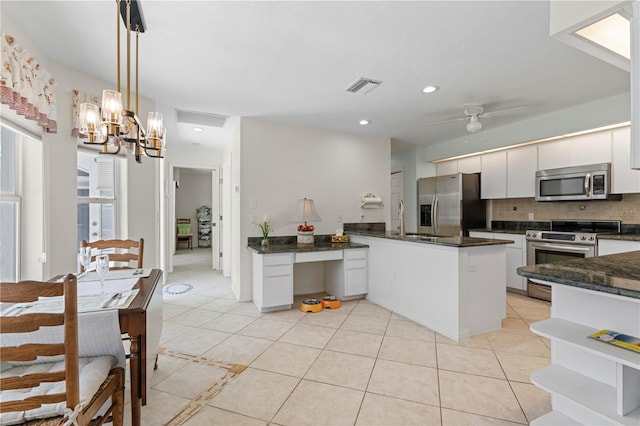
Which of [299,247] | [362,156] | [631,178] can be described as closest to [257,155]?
[299,247]

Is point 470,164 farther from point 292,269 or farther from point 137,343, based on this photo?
point 137,343

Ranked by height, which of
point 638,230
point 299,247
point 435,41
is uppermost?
point 435,41

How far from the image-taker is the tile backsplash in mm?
3652

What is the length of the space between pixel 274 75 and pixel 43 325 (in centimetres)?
249

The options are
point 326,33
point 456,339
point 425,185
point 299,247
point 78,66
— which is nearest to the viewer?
point 326,33

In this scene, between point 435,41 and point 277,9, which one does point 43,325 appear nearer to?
point 277,9

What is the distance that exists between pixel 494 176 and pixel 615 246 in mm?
1878

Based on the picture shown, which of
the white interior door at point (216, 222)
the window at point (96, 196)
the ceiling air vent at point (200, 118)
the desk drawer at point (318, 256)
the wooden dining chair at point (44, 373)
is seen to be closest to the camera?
the wooden dining chair at point (44, 373)

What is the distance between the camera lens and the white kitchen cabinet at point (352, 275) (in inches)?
159

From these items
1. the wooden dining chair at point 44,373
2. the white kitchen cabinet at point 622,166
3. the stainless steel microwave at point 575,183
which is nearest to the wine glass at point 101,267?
the wooden dining chair at point 44,373

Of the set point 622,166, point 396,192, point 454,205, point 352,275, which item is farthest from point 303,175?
point 622,166

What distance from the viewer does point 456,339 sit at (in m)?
2.84

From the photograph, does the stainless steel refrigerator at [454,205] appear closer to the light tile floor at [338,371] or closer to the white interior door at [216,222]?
the light tile floor at [338,371]

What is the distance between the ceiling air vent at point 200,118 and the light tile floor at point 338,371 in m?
2.54
